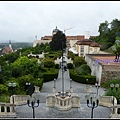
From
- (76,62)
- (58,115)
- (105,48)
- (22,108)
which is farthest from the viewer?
(105,48)

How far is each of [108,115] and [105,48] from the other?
36.3 meters

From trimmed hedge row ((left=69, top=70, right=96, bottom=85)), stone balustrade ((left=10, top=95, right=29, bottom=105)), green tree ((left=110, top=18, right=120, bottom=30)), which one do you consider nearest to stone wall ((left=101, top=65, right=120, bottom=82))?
trimmed hedge row ((left=69, top=70, right=96, bottom=85))

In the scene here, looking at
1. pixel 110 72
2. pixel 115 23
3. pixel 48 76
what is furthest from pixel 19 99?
pixel 115 23

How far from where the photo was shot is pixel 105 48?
46.0 meters

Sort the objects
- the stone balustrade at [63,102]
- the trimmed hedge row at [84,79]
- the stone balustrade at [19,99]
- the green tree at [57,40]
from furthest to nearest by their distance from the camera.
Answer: the green tree at [57,40] → the trimmed hedge row at [84,79] → the stone balustrade at [19,99] → the stone balustrade at [63,102]

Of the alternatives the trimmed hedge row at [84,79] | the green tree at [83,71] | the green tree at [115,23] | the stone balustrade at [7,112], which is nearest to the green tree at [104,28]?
the green tree at [115,23]

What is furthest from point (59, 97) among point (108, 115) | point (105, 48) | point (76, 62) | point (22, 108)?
point (105, 48)

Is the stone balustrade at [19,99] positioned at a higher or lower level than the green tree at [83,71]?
lower

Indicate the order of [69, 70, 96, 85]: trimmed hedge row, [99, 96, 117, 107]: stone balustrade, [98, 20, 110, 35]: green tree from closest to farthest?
[99, 96, 117, 107]: stone balustrade → [69, 70, 96, 85]: trimmed hedge row → [98, 20, 110, 35]: green tree

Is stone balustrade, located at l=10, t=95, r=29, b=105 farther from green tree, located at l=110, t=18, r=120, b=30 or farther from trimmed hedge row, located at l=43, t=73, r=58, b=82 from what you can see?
green tree, located at l=110, t=18, r=120, b=30

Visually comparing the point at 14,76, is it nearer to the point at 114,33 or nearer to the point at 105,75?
the point at 105,75

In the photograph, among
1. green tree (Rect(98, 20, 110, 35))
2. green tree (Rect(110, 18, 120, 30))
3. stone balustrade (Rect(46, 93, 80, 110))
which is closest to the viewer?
stone balustrade (Rect(46, 93, 80, 110))

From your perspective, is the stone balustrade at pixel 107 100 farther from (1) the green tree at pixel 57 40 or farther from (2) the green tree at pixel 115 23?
(2) the green tree at pixel 115 23

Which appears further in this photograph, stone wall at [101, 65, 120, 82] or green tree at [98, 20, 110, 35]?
green tree at [98, 20, 110, 35]
